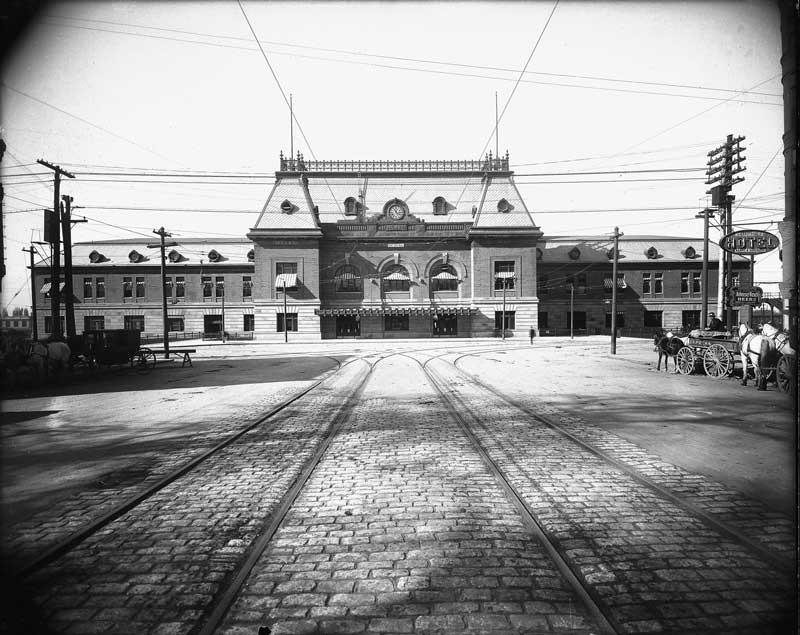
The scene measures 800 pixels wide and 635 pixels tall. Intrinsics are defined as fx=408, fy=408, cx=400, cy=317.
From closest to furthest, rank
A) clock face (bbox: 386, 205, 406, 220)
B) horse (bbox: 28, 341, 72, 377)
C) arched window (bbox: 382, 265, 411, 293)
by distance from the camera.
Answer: horse (bbox: 28, 341, 72, 377)
arched window (bbox: 382, 265, 411, 293)
clock face (bbox: 386, 205, 406, 220)

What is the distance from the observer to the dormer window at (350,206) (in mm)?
42844

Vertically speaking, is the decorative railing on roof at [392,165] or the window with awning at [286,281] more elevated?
the decorative railing on roof at [392,165]

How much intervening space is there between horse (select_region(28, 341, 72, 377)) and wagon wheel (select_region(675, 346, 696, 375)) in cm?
2135

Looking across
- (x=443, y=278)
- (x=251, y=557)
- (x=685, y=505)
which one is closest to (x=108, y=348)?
(x=251, y=557)

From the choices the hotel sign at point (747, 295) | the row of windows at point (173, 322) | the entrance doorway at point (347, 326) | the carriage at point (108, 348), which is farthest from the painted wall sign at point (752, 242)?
the row of windows at point (173, 322)

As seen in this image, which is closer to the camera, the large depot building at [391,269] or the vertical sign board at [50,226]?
the vertical sign board at [50,226]

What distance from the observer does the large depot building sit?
132ft

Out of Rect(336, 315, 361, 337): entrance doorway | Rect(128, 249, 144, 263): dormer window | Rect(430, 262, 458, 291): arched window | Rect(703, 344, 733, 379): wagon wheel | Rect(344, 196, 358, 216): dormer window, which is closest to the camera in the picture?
Rect(703, 344, 733, 379): wagon wheel

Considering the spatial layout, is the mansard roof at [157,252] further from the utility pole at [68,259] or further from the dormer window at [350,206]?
the utility pole at [68,259]

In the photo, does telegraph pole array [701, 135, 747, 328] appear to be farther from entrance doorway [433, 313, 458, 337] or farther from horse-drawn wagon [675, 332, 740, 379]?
entrance doorway [433, 313, 458, 337]

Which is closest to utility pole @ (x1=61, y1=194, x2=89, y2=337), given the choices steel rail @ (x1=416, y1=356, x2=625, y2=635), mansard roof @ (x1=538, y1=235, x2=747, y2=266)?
steel rail @ (x1=416, y1=356, x2=625, y2=635)

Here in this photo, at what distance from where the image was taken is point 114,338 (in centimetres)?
1703

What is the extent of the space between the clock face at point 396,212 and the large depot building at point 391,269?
11cm

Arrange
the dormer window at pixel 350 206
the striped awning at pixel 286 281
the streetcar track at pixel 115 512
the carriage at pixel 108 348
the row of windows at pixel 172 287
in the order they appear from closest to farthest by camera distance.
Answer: the streetcar track at pixel 115 512, the carriage at pixel 108 348, the striped awning at pixel 286 281, the dormer window at pixel 350 206, the row of windows at pixel 172 287
